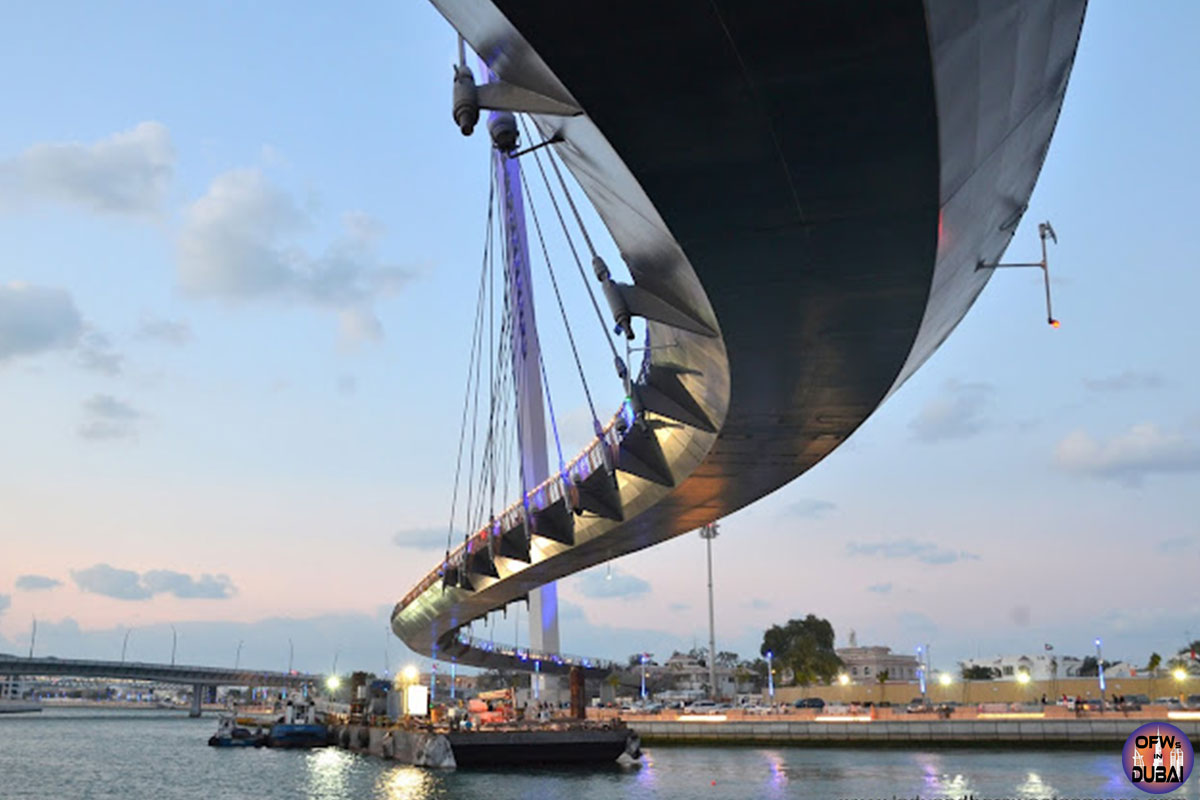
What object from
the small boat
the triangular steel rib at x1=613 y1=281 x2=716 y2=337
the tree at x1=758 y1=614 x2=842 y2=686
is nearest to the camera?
the triangular steel rib at x1=613 y1=281 x2=716 y2=337

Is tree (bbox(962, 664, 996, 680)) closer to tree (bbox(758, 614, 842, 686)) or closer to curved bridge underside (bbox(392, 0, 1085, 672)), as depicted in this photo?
tree (bbox(758, 614, 842, 686))

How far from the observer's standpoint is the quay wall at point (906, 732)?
54781 mm

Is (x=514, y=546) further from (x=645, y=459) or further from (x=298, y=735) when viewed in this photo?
(x=298, y=735)

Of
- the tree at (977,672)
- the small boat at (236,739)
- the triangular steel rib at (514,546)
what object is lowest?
the small boat at (236,739)

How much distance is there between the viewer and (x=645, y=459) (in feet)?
115

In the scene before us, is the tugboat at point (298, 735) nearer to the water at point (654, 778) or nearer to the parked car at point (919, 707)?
the water at point (654, 778)

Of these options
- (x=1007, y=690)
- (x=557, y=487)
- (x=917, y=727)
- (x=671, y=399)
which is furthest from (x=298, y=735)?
(x=671, y=399)

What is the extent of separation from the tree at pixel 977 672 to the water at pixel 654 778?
131 meters

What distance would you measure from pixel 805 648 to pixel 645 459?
462ft

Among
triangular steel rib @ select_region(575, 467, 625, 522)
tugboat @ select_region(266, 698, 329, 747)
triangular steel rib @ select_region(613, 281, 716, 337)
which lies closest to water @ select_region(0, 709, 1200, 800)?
triangular steel rib @ select_region(575, 467, 625, 522)

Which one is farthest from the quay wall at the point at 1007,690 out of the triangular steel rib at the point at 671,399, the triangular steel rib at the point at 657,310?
the triangular steel rib at the point at 657,310

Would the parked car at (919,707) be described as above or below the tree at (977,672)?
above

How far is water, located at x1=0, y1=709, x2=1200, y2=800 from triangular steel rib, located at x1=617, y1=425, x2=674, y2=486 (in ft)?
40.4

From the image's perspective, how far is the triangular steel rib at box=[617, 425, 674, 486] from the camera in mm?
34125
